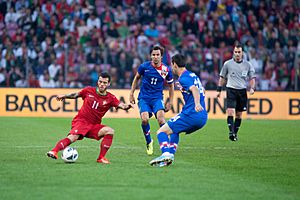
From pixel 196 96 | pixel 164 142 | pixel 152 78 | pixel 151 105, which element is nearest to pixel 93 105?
pixel 164 142

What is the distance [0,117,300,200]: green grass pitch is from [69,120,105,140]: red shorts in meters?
0.44

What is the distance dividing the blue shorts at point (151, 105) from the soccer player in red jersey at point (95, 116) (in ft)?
6.22

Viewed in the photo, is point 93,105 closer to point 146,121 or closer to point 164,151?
point 164,151

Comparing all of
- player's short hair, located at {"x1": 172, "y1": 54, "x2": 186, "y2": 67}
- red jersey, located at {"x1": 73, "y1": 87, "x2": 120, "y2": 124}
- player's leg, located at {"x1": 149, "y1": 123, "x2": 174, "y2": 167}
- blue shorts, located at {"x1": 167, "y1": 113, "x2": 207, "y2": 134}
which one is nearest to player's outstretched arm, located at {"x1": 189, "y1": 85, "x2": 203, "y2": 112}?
blue shorts, located at {"x1": 167, "y1": 113, "x2": 207, "y2": 134}

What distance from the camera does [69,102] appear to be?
1001 inches

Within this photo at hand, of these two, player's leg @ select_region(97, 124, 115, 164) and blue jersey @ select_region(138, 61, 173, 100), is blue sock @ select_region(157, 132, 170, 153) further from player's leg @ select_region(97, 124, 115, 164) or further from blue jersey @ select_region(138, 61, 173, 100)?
blue jersey @ select_region(138, 61, 173, 100)

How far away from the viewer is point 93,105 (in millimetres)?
12055

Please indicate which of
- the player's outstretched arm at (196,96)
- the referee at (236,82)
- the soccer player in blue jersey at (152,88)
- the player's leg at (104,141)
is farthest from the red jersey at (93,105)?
the referee at (236,82)

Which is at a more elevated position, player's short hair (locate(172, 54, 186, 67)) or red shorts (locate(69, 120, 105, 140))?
player's short hair (locate(172, 54, 186, 67))

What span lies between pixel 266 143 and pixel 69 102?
34.9 ft

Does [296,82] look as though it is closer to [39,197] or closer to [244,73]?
[244,73]

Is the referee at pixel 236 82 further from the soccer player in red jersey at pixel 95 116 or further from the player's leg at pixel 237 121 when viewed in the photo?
the soccer player in red jersey at pixel 95 116

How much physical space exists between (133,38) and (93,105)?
15.7 meters

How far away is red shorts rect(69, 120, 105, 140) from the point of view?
11820 mm
